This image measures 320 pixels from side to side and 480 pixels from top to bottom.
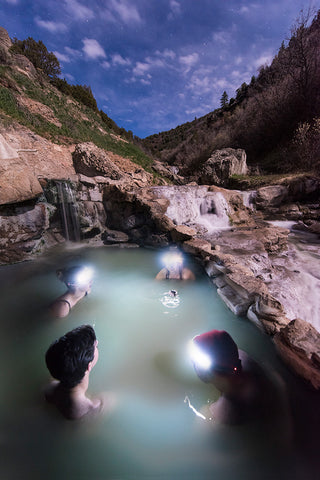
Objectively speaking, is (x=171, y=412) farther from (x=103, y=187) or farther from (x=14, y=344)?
(x=103, y=187)

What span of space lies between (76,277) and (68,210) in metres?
3.48

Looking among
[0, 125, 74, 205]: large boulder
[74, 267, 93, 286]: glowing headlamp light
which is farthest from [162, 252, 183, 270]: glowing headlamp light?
[0, 125, 74, 205]: large boulder

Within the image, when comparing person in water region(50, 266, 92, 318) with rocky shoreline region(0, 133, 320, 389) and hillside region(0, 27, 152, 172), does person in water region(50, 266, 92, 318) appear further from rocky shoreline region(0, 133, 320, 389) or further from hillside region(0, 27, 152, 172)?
hillside region(0, 27, 152, 172)

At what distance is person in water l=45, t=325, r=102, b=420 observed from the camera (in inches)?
50.3

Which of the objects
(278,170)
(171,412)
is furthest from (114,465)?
(278,170)

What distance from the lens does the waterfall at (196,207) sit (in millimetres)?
7285

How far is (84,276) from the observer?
12.4ft

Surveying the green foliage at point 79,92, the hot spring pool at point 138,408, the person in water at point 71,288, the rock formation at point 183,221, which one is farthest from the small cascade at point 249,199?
the green foliage at point 79,92

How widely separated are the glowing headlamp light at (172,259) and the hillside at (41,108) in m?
10.4

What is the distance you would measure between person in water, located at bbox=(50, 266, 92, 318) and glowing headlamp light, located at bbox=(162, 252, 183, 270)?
5.74 ft

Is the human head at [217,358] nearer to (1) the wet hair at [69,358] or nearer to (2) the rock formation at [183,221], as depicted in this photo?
(2) the rock formation at [183,221]

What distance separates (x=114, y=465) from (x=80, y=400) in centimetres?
44

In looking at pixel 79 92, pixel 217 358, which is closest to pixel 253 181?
pixel 217 358

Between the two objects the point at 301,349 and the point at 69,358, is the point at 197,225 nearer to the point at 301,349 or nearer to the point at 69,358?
the point at 301,349
